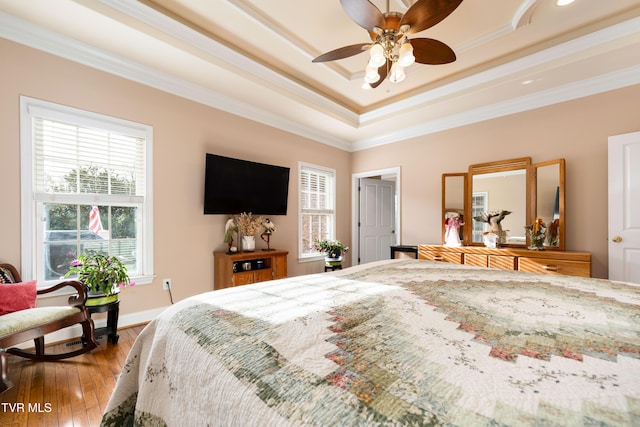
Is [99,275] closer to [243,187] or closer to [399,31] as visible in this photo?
[243,187]

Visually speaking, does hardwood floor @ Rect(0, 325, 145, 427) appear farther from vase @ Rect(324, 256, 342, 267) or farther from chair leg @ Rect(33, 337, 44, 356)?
vase @ Rect(324, 256, 342, 267)

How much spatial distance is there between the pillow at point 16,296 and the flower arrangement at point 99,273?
0.27 m

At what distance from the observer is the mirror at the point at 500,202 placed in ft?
11.0

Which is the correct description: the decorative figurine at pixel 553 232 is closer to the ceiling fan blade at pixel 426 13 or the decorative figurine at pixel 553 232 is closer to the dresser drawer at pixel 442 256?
the dresser drawer at pixel 442 256

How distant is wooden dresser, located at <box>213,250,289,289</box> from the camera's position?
3201 millimetres

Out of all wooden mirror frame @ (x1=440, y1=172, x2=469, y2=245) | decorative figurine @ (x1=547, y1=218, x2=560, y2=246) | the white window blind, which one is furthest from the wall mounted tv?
decorative figurine @ (x1=547, y1=218, x2=560, y2=246)

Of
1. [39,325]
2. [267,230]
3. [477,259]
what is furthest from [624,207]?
[39,325]

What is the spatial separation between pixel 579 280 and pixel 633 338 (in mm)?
923

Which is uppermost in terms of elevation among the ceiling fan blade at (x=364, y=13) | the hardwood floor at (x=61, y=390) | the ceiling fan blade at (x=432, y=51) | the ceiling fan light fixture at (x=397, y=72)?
the ceiling fan blade at (x=364, y=13)

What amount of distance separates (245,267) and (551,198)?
3.72 metres

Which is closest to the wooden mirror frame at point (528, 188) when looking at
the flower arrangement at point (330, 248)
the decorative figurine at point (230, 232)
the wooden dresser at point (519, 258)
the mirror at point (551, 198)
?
the mirror at point (551, 198)

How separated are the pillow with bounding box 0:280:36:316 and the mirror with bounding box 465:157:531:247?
4575 millimetres

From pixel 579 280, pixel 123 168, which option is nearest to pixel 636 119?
pixel 579 280

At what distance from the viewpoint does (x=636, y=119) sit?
2730mm
